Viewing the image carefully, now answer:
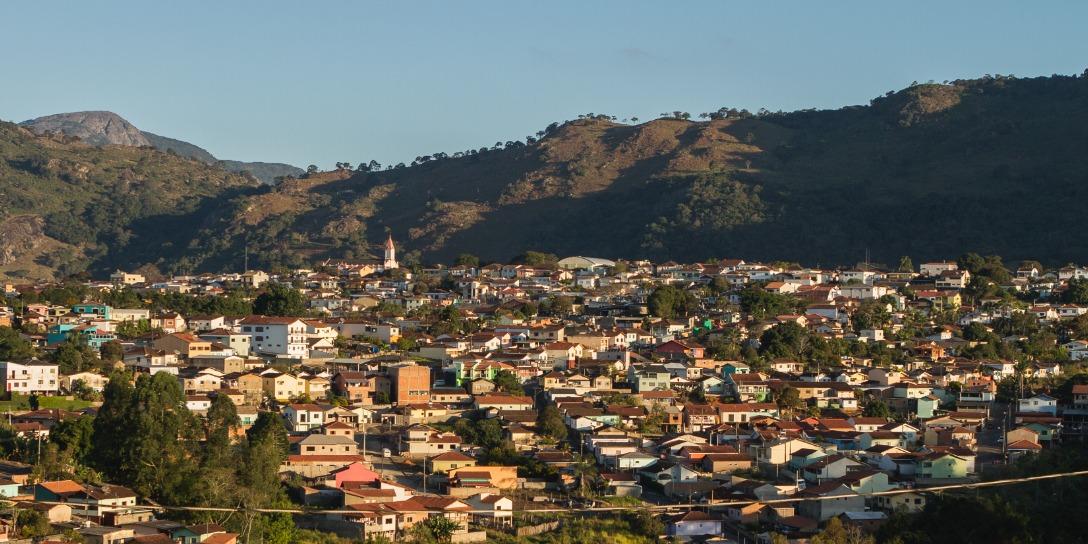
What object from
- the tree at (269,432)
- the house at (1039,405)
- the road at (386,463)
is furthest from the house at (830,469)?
the tree at (269,432)

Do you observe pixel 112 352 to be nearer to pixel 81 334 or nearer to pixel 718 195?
pixel 81 334

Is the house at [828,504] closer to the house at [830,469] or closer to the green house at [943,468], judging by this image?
the house at [830,469]

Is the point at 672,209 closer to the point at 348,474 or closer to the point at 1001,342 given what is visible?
the point at 1001,342

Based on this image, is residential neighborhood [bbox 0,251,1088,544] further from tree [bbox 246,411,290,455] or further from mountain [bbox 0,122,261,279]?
mountain [bbox 0,122,261,279]

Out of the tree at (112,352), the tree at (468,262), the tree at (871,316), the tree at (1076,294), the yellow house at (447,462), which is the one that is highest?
the tree at (468,262)

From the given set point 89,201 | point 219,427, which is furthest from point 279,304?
point 89,201

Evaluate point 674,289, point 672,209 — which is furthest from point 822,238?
point 674,289
